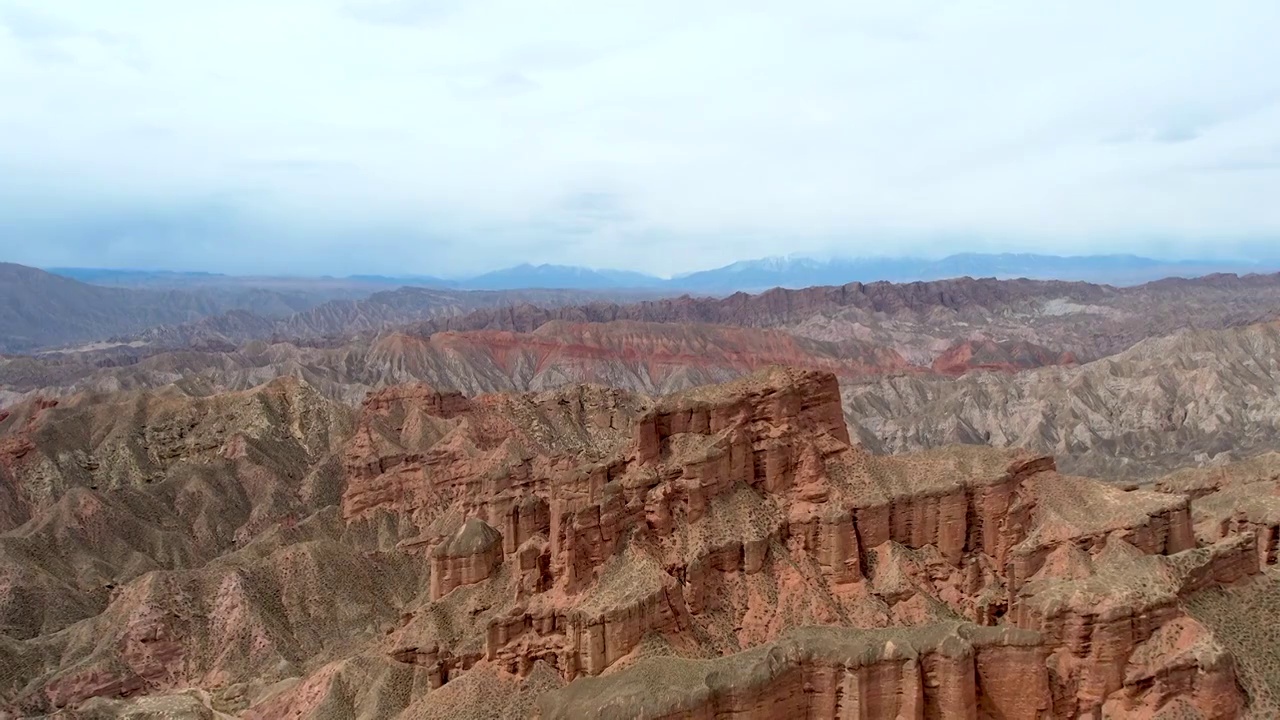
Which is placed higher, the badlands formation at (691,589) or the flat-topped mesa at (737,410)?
the flat-topped mesa at (737,410)

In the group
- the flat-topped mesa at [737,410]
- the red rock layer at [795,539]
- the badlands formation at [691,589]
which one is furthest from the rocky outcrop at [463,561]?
the flat-topped mesa at [737,410]

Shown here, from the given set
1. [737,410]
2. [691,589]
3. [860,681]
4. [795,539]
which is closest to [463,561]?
[691,589]

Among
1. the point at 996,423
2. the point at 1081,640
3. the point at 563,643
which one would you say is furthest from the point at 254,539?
the point at 996,423

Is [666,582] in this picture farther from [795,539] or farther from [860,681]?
[860,681]

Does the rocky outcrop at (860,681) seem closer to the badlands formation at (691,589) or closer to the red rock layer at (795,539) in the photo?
the badlands formation at (691,589)

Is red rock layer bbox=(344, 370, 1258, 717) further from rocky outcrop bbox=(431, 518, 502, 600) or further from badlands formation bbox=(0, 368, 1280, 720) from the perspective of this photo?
rocky outcrop bbox=(431, 518, 502, 600)

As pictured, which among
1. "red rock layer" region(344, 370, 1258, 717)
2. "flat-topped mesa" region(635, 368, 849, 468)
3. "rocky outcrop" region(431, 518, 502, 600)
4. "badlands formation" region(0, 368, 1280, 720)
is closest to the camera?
"badlands formation" region(0, 368, 1280, 720)

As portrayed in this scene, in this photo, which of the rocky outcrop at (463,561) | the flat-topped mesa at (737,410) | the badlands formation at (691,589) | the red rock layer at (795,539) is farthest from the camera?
the rocky outcrop at (463,561)

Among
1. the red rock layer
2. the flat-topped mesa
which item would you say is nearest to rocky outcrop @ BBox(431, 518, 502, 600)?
the red rock layer
